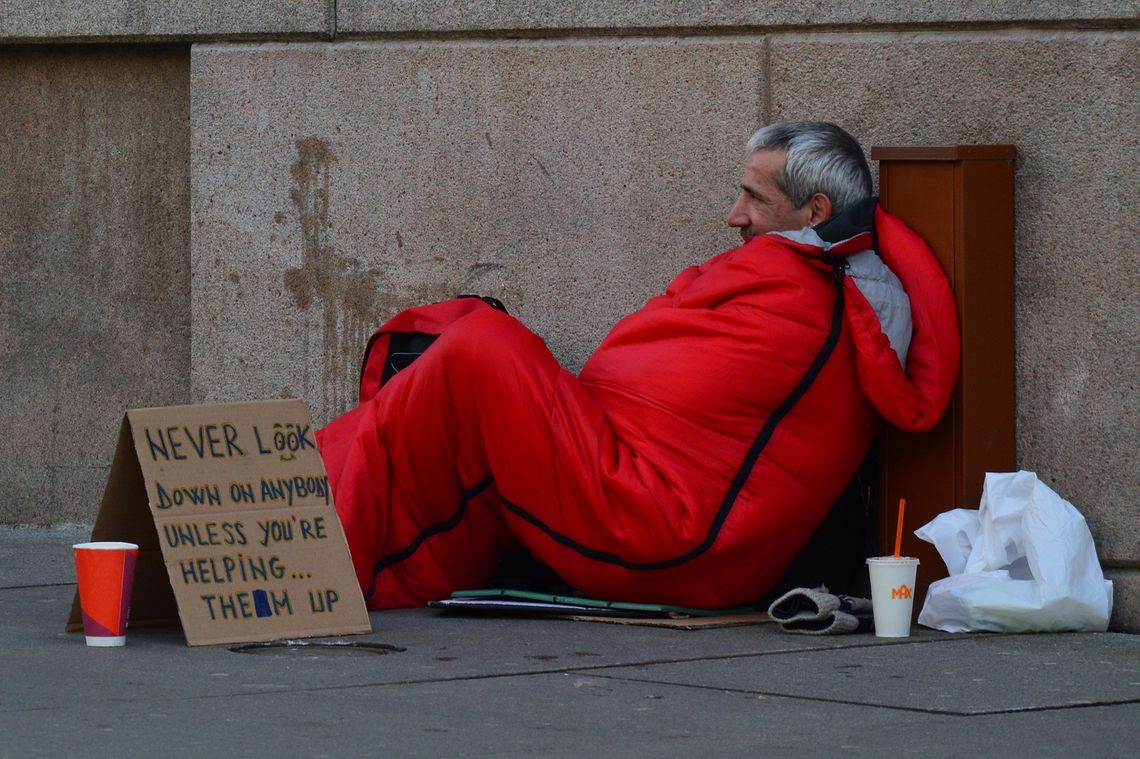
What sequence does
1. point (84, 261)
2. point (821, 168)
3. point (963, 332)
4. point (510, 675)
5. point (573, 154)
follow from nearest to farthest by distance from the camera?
point (510, 675) < point (963, 332) < point (821, 168) < point (573, 154) < point (84, 261)

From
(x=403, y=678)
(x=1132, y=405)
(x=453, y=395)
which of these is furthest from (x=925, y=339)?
(x=403, y=678)

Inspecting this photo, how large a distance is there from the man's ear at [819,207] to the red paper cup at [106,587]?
1.89 meters

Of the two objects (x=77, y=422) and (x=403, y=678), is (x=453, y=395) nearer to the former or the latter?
(x=403, y=678)

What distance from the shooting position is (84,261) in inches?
267

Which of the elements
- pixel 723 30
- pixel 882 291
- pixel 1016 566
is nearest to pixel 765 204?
pixel 882 291

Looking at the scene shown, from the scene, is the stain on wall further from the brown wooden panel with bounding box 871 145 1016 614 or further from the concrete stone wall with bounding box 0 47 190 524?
the brown wooden panel with bounding box 871 145 1016 614

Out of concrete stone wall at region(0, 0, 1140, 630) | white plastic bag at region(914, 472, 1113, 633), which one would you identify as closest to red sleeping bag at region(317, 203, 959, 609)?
white plastic bag at region(914, 472, 1113, 633)

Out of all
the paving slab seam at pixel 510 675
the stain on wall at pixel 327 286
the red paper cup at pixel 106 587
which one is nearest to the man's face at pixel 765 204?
the paving slab seam at pixel 510 675

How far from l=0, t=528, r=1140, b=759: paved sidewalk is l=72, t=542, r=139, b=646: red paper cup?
0.16 feet

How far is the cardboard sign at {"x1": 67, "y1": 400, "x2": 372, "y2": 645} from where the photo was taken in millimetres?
4484

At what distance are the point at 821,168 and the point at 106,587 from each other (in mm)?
2037

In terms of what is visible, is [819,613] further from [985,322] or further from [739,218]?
[739,218]

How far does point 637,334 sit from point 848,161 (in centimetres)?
69

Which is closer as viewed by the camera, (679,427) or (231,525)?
(231,525)
